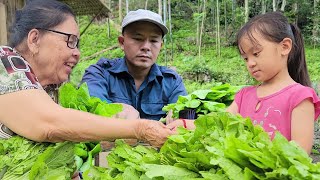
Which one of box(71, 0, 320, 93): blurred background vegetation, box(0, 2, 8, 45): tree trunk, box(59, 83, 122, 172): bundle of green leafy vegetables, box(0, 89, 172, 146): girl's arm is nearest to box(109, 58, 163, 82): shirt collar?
box(59, 83, 122, 172): bundle of green leafy vegetables

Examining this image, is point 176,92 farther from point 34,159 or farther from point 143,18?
point 34,159

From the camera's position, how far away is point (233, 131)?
1347 millimetres

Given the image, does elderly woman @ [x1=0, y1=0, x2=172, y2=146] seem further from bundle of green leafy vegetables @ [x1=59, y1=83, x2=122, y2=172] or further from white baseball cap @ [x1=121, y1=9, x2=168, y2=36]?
white baseball cap @ [x1=121, y1=9, x2=168, y2=36]

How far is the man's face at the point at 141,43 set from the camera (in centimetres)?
296

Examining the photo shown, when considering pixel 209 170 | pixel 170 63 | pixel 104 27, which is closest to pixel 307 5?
pixel 170 63

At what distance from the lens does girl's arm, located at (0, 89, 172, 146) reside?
5.24ft

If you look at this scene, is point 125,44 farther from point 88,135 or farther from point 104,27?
point 104,27

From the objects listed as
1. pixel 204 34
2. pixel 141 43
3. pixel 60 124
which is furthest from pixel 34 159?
pixel 204 34

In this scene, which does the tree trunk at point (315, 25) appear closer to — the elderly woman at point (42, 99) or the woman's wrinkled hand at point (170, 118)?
the woman's wrinkled hand at point (170, 118)

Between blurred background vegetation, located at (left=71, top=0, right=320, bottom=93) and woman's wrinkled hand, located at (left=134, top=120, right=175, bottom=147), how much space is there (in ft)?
52.3

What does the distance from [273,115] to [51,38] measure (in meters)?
1.16

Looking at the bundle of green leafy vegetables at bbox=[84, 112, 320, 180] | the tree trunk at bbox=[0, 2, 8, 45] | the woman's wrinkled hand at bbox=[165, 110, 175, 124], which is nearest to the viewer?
the bundle of green leafy vegetables at bbox=[84, 112, 320, 180]

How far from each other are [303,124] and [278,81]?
1.03ft

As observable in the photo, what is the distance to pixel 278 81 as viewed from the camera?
219 centimetres
